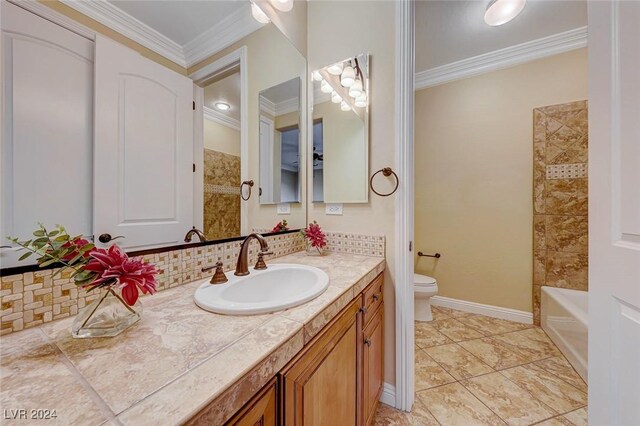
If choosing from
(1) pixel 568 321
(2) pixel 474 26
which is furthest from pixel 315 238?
(2) pixel 474 26

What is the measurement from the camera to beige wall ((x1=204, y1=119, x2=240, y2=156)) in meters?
0.99

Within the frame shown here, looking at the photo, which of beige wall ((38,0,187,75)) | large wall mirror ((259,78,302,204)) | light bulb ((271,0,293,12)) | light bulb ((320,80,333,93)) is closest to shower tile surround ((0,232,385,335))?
large wall mirror ((259,78,302,204))

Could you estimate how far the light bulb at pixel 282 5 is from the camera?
4.37 feet

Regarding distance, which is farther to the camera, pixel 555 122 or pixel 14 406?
pixel 555 122

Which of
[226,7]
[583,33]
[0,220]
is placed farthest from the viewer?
[583,33]

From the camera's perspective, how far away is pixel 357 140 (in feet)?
4.84

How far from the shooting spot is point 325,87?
1.59m

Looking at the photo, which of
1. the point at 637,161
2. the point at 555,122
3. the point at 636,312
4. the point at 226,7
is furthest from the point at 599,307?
the point at 555,122

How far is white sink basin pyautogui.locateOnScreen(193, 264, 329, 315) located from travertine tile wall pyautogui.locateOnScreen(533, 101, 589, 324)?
241 centimetres

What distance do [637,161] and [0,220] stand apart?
164cm

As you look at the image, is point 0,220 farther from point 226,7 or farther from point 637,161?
point 637,161

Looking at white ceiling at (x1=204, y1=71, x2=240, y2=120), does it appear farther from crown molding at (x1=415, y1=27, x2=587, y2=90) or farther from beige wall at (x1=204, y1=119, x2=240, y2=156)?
crown molding at (x1=415, y1=27, x2=587, y2=90)

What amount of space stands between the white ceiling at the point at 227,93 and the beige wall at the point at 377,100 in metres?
0.77

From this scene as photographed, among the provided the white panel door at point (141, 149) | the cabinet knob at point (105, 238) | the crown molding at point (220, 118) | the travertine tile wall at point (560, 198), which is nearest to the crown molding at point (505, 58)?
the travertine tile wall at point (560, 198)
